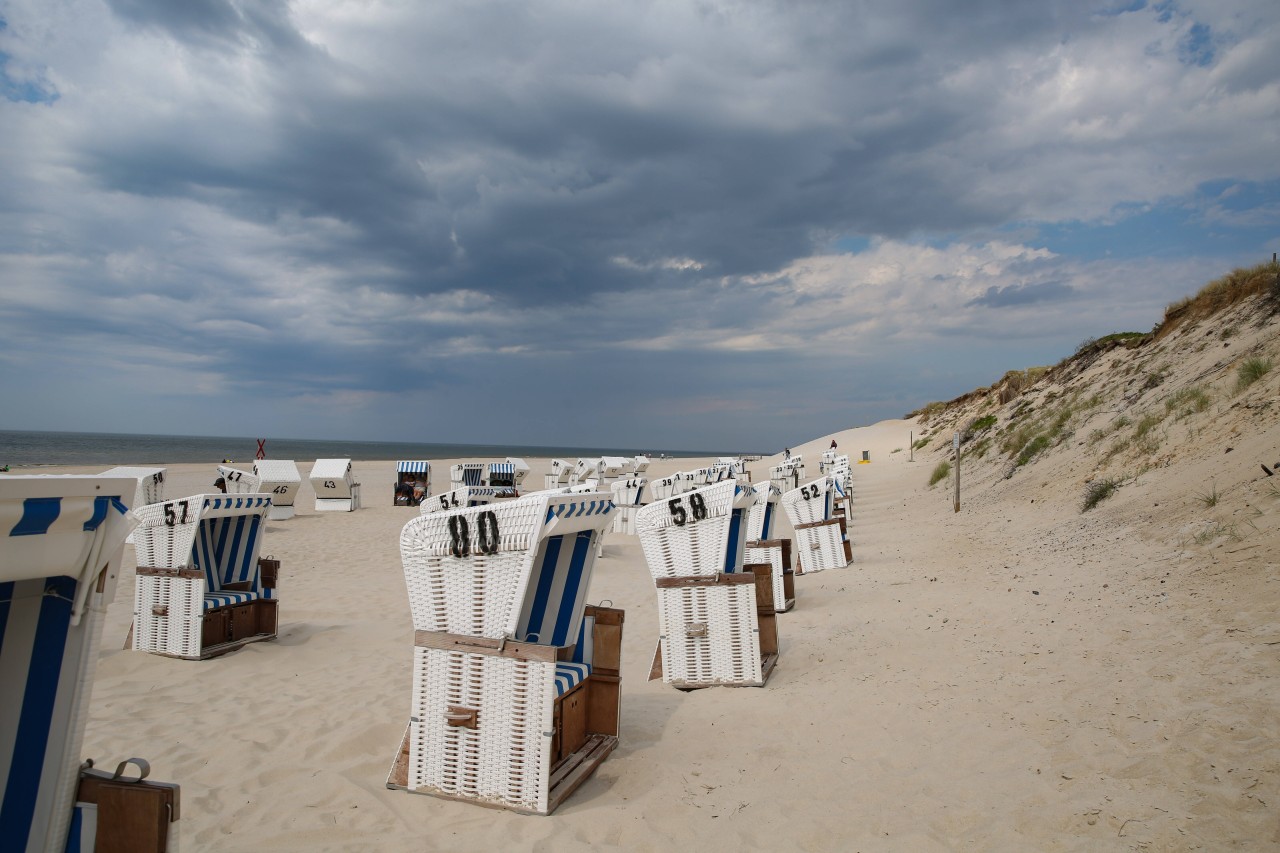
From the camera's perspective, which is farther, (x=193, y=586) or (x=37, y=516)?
(x=193, y=586)

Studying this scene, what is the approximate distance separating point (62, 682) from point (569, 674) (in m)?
2.80

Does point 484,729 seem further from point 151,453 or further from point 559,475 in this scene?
point 151,453

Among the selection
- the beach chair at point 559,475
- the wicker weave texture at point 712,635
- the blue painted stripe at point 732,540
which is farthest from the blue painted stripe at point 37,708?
the beach chair at point 559,475

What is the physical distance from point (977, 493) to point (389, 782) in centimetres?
1611

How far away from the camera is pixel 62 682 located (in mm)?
2232

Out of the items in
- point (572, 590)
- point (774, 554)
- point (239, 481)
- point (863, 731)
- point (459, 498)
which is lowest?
point (863, 731)

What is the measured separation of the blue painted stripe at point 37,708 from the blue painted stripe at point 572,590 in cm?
280

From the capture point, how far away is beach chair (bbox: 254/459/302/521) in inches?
752

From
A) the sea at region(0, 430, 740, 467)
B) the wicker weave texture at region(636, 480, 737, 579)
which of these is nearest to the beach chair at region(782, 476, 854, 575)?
the wicker weave texture at region(636, 480, 737, 579)

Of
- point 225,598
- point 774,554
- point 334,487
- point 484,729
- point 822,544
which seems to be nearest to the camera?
point 484,729

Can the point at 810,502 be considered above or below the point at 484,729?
above

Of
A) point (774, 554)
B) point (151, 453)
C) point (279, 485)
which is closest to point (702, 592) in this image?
point (774, 554)

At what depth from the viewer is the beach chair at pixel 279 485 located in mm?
19109

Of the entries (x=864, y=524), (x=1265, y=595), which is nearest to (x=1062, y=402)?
(x=864, y=524)
